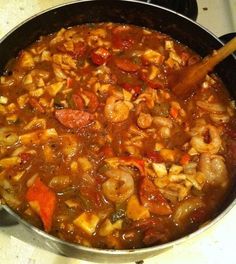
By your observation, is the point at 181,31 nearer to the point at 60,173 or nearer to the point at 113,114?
the point at 113,114

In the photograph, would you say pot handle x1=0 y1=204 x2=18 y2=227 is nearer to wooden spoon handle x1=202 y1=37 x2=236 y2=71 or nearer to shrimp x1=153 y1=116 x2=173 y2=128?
shrimp x1=153 y1=116 x2=173 y2=128

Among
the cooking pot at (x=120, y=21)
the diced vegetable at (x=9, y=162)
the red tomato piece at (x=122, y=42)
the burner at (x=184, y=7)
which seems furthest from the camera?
the burner at (x=184, y=7)

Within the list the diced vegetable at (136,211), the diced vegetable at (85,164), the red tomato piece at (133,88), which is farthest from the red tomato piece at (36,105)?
the diced vegetable at (136,211)

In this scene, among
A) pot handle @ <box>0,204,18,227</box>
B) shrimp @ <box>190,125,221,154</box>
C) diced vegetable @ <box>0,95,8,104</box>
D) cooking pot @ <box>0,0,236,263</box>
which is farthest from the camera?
cooking pot @ <box>0,0,236,263</box>

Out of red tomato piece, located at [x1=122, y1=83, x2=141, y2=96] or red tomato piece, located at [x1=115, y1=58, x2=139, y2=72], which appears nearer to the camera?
red tomato piece, located at [x1=122, y1=83, x2=141, y2=96]

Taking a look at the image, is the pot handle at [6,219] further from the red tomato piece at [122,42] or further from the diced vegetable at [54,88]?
the red tomato piece at [122,42]

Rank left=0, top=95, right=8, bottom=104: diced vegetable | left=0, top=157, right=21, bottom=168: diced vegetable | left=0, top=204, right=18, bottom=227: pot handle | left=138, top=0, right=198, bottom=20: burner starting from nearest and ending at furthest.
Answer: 1. left=0, top=204, right=18, bottom=227: pot handle
2. left=0, top=157, right=21, bottom=168: diced vegetable
3. left=0, top=95, right=8, bottom=104: diced vegetable
4. left=138, top=0, right=198, bottom=20: burner

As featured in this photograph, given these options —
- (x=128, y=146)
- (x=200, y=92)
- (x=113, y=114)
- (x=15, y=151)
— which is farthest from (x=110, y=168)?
(x=200, y=92)

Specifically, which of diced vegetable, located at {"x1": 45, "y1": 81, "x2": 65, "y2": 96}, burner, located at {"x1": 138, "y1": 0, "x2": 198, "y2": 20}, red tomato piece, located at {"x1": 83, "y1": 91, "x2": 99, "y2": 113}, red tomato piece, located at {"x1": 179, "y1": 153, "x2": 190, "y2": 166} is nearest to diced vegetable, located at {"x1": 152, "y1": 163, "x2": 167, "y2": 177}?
red tomato piece, located at {"x1": 179, "y1": 153, "x2": 190, "y2": 166}
